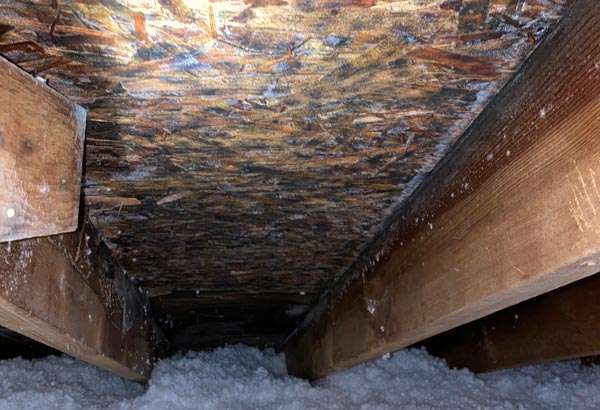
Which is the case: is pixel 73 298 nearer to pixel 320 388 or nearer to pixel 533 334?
pixel 320 388

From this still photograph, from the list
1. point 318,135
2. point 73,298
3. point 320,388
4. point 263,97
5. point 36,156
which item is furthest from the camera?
point 320,388

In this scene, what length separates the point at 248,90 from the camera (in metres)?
1.22

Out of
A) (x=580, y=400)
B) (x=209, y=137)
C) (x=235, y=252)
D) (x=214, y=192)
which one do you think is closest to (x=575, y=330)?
(x=580, y=400)

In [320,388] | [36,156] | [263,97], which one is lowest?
[320,388]

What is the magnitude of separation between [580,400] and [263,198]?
6.75 feet

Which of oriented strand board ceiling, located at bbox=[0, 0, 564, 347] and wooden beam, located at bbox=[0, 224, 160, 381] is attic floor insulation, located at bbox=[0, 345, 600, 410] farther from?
oriented strand board ceiling, located at bbox=[0, 0, 564, 347]

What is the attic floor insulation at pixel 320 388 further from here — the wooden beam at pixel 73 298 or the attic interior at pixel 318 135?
the attic interior at pixel 318 135

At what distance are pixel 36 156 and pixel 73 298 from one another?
647 millimetres

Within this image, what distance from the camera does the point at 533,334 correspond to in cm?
272

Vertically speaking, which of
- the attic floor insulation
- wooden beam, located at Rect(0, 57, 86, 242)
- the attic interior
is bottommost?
the attic floor insulation

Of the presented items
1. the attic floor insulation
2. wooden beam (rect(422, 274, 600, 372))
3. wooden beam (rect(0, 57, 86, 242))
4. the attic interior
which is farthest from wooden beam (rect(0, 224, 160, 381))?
wooden beam (rect(422, 274, 600, 372))

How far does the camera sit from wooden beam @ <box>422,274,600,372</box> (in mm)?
2359

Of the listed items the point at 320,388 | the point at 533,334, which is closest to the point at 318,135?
the point at 533,334

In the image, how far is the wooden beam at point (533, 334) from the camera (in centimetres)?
236
